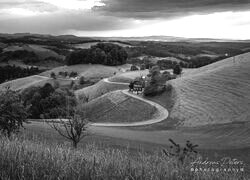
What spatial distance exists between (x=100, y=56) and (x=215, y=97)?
11487 centimetres

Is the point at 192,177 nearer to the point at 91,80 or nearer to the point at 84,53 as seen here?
the point at 91,80

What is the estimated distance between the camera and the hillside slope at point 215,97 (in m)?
63.8

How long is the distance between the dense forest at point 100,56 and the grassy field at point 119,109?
3614 inches

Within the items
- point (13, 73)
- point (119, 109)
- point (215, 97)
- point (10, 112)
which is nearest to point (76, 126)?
point (10, 112)

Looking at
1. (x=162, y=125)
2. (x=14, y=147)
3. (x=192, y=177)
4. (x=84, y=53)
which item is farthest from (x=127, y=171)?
(x=84, y=53)

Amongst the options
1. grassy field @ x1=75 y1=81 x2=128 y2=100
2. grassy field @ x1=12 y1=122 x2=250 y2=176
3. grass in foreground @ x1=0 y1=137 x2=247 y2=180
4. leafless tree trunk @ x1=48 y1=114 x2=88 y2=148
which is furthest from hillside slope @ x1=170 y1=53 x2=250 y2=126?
grass in foreground @ x1=0 y1=137 x2=247 y2=180

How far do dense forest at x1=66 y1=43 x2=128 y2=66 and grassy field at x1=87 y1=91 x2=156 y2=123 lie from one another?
9179cm

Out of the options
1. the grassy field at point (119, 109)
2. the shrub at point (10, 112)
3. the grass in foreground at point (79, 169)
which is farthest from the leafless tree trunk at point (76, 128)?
the grassy field at point (119, 109)

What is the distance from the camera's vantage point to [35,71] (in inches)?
7849

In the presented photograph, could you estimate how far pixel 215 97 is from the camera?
76.4 meters

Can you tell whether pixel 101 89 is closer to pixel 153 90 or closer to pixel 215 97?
pixel 153 90

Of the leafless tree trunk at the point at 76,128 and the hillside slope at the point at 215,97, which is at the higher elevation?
the leafless tree trunk at the point at 76,128

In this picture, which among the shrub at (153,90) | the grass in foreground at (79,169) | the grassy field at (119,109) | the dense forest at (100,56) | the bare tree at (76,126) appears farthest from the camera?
the dense forest at (100,56)

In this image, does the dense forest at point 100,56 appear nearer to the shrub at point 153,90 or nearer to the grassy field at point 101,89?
the grassy field at point 101,89
